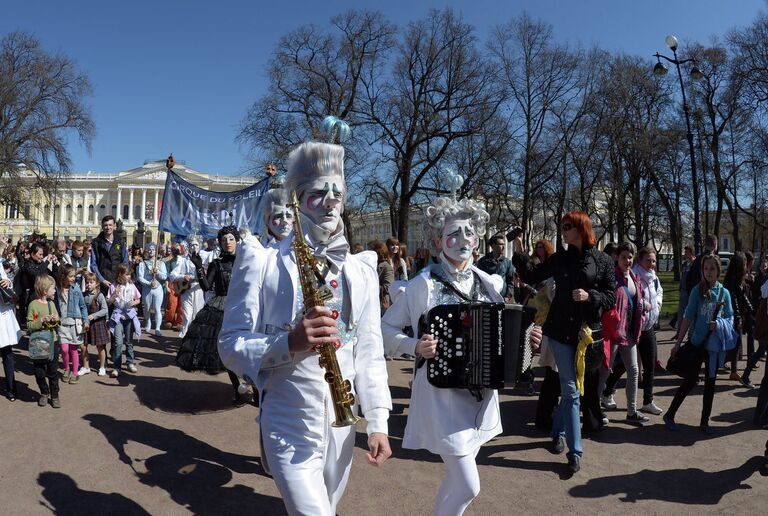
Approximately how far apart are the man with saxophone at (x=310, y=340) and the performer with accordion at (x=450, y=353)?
0.74 metres

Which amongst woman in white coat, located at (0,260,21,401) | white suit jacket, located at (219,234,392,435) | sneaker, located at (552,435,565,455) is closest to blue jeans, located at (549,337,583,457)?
sneaker, located at (552,435,565,455)

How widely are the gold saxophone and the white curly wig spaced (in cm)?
167

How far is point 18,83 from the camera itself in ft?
93.0

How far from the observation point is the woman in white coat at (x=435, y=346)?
338cm

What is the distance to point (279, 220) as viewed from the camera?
518 cm

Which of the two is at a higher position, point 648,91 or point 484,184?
point 648,91

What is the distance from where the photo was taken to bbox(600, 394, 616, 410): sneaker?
24.7ft

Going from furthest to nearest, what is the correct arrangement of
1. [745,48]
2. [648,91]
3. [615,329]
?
[648,91] < [745,48] < [615,329]

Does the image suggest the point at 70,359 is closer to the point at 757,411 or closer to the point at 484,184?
the point at 757,411

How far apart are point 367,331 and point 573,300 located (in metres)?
3.08

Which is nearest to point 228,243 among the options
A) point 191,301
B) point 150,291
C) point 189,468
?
point 189,468

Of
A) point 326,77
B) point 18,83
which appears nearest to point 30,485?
point 326,77

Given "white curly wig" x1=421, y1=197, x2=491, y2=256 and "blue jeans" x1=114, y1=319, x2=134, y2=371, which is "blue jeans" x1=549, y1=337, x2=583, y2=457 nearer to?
"white curly wig" x1=421, y1=197, x2=491, y2=256

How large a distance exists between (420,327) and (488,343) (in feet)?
1.30
